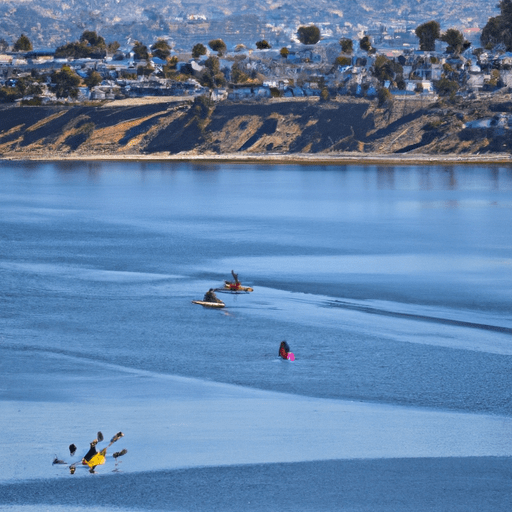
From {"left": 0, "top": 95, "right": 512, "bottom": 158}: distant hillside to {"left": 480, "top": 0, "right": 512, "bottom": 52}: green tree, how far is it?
42.0 m

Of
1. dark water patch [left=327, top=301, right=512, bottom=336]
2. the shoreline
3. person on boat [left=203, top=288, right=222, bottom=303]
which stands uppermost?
the shoreline

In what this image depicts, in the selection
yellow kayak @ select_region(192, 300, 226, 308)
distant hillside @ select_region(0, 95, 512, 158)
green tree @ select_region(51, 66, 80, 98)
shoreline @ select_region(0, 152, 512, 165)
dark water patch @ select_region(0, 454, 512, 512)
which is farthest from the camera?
green tree @ select_region(51, 66, 80, 98)

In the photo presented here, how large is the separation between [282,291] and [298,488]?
1639 centimetres

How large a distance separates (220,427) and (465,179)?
74.8 meters

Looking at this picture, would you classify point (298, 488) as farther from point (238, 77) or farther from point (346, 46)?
point (346, 46)

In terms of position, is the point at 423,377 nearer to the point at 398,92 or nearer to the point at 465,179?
the point at 465,179

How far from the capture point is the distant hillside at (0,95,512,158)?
111 m

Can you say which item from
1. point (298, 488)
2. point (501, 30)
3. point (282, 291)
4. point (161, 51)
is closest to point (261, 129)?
point (501, 30)

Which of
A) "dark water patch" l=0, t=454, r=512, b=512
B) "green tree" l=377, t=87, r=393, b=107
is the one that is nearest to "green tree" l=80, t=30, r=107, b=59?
"green tree" l=377, t=87, r=393, b=107

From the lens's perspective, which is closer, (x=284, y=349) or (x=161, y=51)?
(x=284, y=349)

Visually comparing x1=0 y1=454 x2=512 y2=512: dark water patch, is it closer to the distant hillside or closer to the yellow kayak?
the yellow kayak

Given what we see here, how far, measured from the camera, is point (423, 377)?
2191 centimetres

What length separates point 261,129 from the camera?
120 metres

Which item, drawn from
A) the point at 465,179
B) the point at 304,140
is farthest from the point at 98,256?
the point at 304,140
